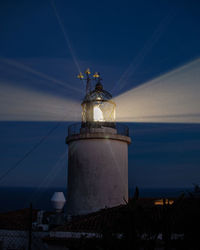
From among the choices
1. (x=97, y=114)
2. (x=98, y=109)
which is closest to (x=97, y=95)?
(x=98, y=109)

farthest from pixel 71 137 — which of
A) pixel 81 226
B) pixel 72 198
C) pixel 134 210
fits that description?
pixel 134 210

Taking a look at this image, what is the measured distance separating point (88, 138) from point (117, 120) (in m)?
2.75

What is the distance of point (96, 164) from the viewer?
1486 centimetres

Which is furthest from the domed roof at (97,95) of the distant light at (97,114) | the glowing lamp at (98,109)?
the distant light at (97,114)

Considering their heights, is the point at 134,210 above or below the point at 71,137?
below

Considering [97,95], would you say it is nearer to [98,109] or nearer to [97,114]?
[98,109]

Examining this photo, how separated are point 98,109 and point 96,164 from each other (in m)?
3.37

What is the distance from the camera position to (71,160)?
51.3ft

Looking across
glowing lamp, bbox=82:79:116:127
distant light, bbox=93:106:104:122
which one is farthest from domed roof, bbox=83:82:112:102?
distant light, bbox=93:106:104:122

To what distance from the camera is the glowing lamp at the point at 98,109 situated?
53.2 ft

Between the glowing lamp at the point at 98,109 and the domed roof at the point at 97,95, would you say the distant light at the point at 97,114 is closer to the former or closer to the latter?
the glowing lamp at the point at 98,109

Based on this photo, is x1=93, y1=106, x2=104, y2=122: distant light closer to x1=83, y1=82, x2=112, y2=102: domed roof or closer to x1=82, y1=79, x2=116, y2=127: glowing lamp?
x1=82, y1=79, x2=116, y2=127: glowing lamp

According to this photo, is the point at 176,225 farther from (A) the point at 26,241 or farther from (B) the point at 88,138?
(B) the point at 88,138

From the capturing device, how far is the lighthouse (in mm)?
14594
